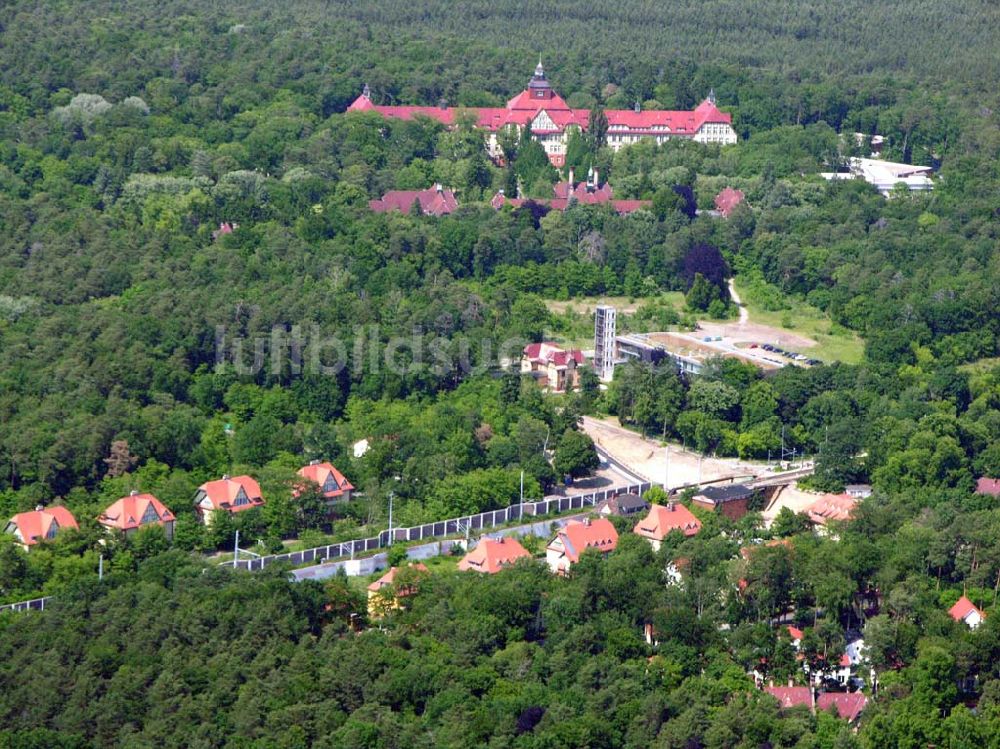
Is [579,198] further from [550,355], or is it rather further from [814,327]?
[550,355]

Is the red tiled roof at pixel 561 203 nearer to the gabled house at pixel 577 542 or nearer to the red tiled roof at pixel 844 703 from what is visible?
the gabled house at pixel 577 542

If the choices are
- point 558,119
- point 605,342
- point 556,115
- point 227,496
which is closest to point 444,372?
point 605,342

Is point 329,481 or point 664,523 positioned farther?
point 329,481

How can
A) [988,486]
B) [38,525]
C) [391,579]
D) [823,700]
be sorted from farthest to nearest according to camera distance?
[988,486] < [38,525] < [391,579] < [823,700]

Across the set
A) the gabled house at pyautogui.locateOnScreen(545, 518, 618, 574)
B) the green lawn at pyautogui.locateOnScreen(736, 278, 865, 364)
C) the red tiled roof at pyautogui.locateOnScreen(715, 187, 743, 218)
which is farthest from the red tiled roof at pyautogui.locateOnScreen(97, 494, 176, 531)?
the red tiled roof at pyautogui.locateOnScreen(715, 187, 743, 218)

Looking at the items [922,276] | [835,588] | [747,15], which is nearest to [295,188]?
[922,276]

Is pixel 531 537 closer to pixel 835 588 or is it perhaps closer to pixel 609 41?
pixel 835 588

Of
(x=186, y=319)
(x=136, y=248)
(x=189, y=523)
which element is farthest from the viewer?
(x=136, y=248)

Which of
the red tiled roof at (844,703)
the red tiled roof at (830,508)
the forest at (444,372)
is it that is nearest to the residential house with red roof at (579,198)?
the forest at (444,372)
